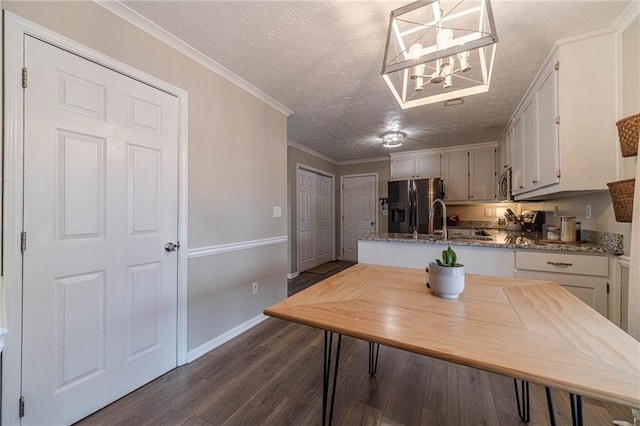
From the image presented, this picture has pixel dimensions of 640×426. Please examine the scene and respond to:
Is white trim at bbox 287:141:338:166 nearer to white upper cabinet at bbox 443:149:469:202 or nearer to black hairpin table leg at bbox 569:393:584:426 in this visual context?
white upper cabinet at bbox 443:149:469:202

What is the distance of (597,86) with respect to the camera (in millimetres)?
1665

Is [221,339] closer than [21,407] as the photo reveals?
No

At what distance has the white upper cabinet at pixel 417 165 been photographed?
14.6 feet

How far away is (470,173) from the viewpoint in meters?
4.20

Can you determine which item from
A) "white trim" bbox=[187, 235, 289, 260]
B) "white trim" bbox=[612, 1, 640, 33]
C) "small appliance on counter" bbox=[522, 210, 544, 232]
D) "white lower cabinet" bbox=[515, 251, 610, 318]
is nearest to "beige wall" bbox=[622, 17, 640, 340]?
"white trim" bbox=[612, 1, 640, 33]

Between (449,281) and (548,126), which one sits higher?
(548,126)

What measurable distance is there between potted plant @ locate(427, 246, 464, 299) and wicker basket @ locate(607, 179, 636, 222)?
1135 millimetres

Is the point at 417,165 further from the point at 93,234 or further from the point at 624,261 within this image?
the point at 93,234

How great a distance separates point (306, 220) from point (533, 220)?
11.6ft

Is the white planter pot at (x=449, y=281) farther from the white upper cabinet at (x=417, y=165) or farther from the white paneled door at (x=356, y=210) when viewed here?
the white paneled door at (x=356, y=210)

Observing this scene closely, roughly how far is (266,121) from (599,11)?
2.55 meters

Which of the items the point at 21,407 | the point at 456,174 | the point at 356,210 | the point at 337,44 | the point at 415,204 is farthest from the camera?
the point at 356,210

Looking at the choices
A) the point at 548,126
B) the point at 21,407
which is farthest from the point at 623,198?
the point at 21,407

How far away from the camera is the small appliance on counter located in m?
3.34
